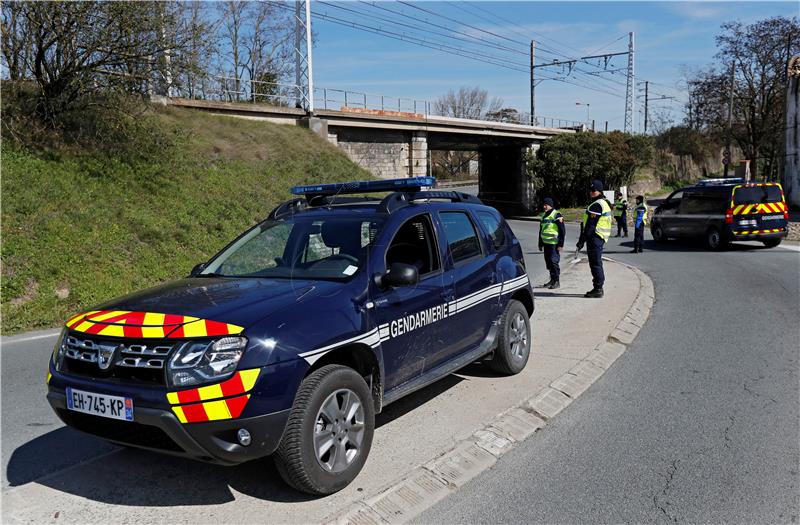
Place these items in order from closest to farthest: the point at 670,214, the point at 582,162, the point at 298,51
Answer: the point at 670,214 < the point at 298,51 < the point at 582,162

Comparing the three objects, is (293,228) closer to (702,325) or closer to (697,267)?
(702,325)

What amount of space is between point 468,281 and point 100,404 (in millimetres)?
3043

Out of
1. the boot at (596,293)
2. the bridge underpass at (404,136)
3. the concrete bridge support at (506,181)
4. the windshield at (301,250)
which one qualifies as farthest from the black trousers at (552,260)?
the concrete bridge support at (506,181)

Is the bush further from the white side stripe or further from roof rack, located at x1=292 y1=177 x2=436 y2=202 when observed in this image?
roof rack, located at x1=292 y1=177 x2=436 y2=202

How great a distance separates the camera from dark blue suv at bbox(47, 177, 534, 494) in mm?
3314

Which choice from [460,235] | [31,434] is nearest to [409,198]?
[460,235]

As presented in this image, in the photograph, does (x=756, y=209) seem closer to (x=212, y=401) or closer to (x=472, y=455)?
(x=472, y=455)

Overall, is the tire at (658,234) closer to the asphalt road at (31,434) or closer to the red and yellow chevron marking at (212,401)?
the asphalt road at (31,434)

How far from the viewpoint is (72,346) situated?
369 centimetres

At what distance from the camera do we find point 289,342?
3475mm

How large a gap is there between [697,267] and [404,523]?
13.5 meters

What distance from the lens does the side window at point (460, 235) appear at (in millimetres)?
5387

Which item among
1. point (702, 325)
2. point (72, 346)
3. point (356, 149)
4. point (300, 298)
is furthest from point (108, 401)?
point (356, 149)

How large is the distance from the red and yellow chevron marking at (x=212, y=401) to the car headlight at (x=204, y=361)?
0.04 meters
